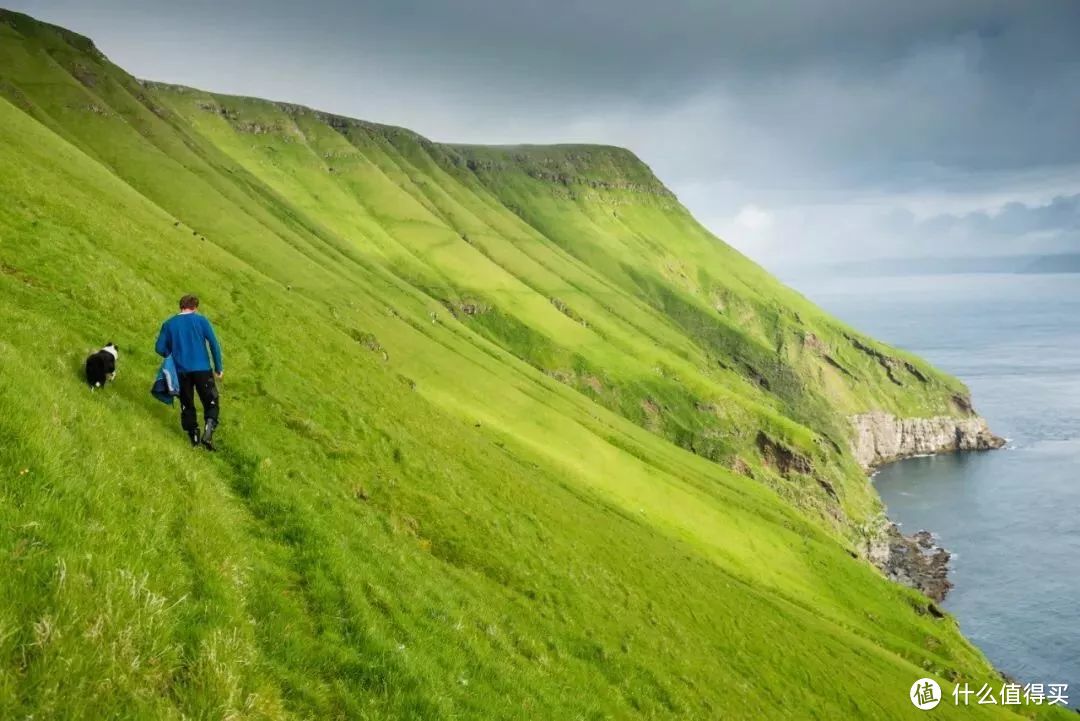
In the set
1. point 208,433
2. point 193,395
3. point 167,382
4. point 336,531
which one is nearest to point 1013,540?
point 336,531

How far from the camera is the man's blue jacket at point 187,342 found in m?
16.3

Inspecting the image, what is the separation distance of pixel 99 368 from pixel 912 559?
5579 inches

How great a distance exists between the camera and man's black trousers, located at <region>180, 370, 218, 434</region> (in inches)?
649

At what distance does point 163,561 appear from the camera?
34.0 ft

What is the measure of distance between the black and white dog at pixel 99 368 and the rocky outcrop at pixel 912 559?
122 m

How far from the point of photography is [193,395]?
16891mm

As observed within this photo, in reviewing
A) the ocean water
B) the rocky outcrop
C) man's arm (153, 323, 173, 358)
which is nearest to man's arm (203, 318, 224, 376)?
man's arm (153, 323, 173, 358)

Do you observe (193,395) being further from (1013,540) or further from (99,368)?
(1013,540)

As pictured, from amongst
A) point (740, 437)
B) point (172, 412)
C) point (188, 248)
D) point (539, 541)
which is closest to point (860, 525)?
point (740, 437)

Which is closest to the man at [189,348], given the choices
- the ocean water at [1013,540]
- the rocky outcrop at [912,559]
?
the ocean water at [1013,540]

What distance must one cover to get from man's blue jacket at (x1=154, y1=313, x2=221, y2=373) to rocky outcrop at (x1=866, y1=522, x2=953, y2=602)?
397ft

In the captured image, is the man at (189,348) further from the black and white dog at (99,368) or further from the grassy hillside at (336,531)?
the black and white dog at (99,368)

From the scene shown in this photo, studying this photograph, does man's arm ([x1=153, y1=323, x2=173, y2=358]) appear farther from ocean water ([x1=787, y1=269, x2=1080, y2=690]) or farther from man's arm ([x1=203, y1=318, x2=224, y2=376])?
ocean water ([x1=787, y1=269, x2=1080, y2=690])

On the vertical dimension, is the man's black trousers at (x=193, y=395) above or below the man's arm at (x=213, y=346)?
below
